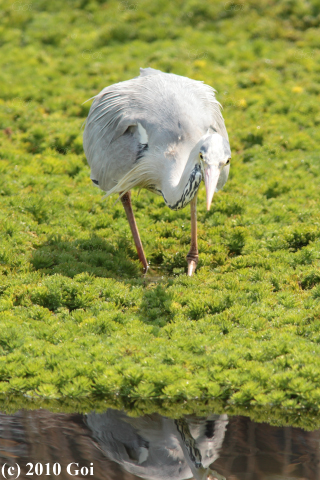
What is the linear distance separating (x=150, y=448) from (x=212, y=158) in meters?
3.51

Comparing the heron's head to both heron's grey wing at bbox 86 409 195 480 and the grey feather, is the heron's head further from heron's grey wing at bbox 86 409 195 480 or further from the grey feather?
heron's grey wing at bbox 86 409 195 480

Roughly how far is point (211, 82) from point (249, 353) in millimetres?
10144

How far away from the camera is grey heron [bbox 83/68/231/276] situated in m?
7.93

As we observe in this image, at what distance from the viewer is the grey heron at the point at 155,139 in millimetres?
7934

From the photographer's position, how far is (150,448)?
598 centimetres

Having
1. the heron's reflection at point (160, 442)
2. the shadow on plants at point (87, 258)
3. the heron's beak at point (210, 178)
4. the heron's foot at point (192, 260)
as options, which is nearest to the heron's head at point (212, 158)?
the heron's beak at point (210, 178)

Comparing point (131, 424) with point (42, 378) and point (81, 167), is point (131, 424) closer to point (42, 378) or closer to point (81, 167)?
point (42, 378)

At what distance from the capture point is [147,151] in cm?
853

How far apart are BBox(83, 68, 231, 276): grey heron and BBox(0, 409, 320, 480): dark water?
3.08 m

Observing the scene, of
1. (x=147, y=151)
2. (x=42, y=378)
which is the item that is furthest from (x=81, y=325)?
(x=147, y=151)

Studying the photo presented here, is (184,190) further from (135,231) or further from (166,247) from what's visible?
(166,247)

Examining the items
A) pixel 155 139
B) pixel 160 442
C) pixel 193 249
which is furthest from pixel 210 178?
pixel 160 442

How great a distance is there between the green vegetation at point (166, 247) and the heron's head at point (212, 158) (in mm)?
1864

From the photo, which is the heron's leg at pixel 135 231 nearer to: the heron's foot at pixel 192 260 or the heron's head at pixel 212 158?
the heron's foot at pixel 192 260
